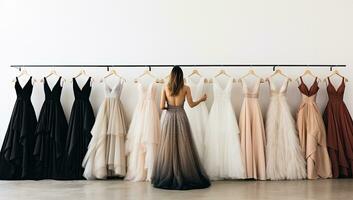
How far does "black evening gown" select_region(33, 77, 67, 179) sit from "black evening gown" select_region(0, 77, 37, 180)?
0.11 meters

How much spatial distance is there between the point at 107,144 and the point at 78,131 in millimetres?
406

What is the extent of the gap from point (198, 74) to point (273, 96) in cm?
101

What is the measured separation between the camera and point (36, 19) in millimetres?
5320

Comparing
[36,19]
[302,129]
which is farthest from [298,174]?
[36,19]

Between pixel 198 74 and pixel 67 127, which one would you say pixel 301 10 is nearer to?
pixel 198 74

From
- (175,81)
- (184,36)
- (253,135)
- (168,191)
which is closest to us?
(168,191)

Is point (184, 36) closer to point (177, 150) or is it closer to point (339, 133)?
point (177, 150)

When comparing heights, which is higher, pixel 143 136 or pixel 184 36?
pixel 184 36

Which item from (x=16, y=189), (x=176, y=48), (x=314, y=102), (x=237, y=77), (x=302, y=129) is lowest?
(x=16, y=189)

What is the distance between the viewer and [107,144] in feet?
16.1

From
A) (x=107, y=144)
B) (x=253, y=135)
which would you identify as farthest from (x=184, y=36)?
(x=107, y=144)

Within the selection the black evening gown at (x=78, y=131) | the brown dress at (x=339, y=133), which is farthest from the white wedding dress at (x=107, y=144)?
the brown dress at (x=339, y=133)

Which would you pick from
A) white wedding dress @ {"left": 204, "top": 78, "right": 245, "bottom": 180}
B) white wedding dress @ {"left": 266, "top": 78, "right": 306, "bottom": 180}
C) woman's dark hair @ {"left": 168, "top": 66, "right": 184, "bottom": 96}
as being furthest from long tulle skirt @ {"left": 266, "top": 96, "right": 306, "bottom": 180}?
woman's dark hair @ {"left": 168, "top": 66, "right": 184, "bottom": 96}

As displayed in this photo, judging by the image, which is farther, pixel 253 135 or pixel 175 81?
pixel 253 135
